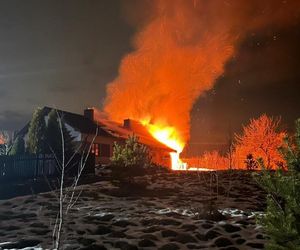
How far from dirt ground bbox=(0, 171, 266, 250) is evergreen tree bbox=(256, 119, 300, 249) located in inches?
111

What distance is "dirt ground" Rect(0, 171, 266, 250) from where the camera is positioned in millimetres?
9367

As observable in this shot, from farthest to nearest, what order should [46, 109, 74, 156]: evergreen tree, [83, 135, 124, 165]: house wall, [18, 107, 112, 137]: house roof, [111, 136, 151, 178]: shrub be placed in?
[83, 135, 124, 165]: house wall → [18, 107, 112, 137]: house roof → [46, 109, 74, 156]: evergreen tree → [111, 136, 151, 178]: shrub

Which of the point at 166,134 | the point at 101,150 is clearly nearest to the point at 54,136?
the point at 101,150

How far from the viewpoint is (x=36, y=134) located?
23875 mm

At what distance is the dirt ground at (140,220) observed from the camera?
9.37 meters

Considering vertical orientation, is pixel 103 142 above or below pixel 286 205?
above

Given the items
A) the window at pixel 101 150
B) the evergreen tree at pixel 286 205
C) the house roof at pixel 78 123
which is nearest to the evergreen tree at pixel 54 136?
the house roof at pixel 78 123

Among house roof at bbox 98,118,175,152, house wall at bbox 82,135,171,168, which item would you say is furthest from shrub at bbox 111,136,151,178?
house roof at bbox 98,118,175,152

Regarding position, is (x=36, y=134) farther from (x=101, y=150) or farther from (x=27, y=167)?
(x=101, y=150)

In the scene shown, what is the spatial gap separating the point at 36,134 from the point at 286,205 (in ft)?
69.4

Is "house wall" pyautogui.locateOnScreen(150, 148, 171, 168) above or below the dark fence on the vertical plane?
above

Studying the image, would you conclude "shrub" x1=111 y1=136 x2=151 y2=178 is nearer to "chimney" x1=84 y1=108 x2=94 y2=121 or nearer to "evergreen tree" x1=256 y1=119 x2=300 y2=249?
"evergreen tree" x1=256 y1=119 x2=300 y2=249

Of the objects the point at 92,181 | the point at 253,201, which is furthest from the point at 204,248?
the point at 92,181

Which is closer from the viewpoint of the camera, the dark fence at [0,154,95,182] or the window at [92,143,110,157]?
the dark fence at [0,154,95,182]
